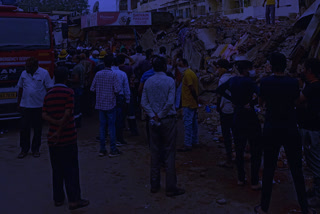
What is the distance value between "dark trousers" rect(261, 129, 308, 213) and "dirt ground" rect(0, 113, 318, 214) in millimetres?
380

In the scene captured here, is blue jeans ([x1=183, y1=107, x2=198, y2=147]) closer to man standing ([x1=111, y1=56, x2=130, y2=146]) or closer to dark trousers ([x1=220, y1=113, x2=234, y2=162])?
dark trousers ([x1=220, y1=113, x2=234, y2=162])

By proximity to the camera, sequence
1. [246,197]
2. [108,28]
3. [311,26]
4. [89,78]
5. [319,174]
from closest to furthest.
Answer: [319,174] → [246,197] → [311,26] → [89,78] → [108,28]

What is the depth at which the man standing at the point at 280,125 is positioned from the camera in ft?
14.4

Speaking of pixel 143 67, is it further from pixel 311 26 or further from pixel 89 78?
pixel 311 26

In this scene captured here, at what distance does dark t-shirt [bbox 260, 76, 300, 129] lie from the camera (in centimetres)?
438

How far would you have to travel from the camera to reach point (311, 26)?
26.8 feet

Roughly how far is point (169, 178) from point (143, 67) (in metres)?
4.65

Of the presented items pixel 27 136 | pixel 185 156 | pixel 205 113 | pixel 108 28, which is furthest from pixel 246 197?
pixel 108 28

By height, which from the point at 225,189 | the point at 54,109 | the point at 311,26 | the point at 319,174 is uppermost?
the point at 311,26

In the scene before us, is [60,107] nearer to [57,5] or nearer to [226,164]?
[226,164]

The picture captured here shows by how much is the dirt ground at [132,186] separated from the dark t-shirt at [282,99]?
118 centimetres

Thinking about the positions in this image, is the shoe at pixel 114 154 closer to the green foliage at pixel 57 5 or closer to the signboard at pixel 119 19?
the signboard at pixel 119 19

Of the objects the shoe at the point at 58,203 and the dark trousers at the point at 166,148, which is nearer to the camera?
the shoe at the point at 58,203

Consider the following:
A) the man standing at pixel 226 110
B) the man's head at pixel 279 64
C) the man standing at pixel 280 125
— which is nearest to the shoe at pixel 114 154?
the man standing at pixel 226 110
